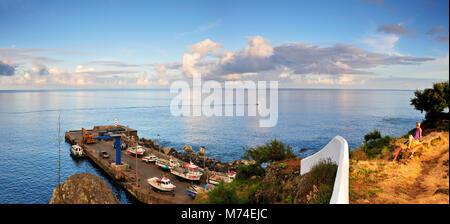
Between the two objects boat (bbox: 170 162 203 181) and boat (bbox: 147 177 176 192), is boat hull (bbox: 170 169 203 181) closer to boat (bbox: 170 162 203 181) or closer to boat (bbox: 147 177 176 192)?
boat (bbox: 170 162 203 181)

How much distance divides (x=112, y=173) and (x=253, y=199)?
25.9 metres

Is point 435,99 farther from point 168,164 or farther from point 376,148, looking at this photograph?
point 168,164

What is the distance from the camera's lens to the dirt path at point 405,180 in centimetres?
831

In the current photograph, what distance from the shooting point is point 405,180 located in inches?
393

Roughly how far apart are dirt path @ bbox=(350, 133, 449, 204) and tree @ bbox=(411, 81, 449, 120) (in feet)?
43.1

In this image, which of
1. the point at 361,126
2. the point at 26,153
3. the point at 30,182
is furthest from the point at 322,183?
the point at 361,126

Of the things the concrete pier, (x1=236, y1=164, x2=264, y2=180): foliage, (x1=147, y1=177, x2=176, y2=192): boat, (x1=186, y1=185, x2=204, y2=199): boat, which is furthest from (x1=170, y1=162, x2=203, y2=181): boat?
(x1=236, y1=164, x2=264, y2=180): foliage

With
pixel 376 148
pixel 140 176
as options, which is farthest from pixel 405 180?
pixel 140 176

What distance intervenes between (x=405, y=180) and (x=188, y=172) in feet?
78.9

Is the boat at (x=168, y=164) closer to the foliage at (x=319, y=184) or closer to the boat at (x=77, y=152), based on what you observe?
the boat at (x=77, y=152)

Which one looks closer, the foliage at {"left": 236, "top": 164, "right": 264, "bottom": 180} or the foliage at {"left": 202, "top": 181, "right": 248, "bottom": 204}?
the foliage at {"left": 202, "top": 181, "right": 248, "bottom": 204}

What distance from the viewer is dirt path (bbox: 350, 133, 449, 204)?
8312mm

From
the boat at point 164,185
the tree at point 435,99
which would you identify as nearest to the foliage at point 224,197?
the boat at point 164,185
